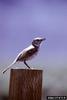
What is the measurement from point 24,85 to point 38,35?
60 centimetres

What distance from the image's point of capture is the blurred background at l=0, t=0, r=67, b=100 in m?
2.15

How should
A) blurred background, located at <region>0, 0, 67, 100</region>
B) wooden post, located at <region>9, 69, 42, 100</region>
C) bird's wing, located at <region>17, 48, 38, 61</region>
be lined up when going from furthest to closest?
blurred background, located at <region>0, 0, 67, 100</region>, bird's wing, located at <region>17, 48, 38, 61</region>, wooden post, located at <region>9, 69, 42, 100</region>

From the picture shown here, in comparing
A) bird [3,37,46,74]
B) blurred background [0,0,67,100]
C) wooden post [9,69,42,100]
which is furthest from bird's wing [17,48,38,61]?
wooden post [9,69,42,100]

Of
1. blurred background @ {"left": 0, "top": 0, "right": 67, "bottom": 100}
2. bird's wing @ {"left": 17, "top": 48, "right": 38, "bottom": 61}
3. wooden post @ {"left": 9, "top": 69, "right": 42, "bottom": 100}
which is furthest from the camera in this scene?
blurred background @ {"left": 0, "top": 0, "right": 67, "bottom": 100}

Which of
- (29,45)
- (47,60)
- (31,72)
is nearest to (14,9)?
(29,45)

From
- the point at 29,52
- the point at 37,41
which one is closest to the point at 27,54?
the point at 29,52

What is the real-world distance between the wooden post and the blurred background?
32 centimetres

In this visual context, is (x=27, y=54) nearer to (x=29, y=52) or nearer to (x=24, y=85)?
(x=29, y=52)

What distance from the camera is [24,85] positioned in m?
1.79

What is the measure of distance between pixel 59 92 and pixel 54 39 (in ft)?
1.71

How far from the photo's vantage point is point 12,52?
2.14 meters

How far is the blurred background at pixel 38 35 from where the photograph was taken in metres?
2.15

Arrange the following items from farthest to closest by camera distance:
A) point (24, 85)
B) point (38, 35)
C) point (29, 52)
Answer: point (38, 35)
point (29, 52)
point (24, 85)

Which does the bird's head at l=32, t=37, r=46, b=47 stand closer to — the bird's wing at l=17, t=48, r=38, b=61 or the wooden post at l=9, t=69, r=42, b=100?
the bird's wing at l=17, t=48, r=38, b=61
